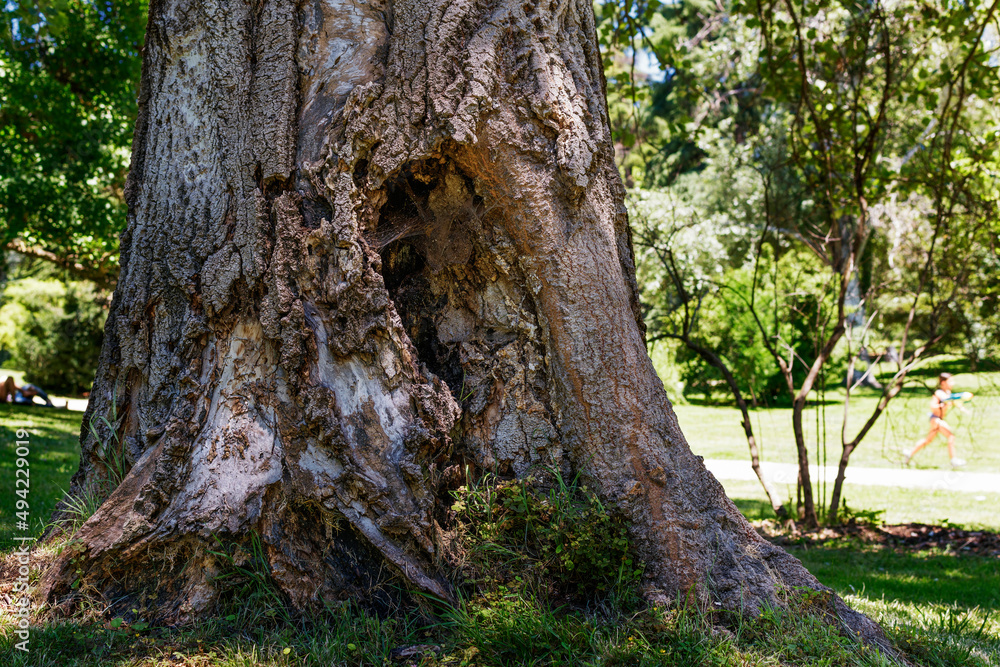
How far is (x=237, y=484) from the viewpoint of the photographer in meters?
2.75

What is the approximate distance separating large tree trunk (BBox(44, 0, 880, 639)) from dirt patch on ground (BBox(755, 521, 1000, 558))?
3.98 metres

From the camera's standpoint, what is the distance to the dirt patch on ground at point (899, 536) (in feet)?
20.7

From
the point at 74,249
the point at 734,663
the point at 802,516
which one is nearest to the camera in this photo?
the point at 734,663

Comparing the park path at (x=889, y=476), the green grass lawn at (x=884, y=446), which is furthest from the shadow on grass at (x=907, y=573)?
the park path at (x=889, y=476)

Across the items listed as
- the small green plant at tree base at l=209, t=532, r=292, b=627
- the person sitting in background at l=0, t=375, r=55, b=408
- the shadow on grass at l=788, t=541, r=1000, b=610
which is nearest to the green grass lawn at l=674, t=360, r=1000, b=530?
the shadow on grass at l=788, t=541, r=1000, b=610

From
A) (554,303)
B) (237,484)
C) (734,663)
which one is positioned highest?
(554,303)

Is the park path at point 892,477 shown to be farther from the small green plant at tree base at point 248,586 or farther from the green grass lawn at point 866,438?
the small green plant at tree base at point 248,586

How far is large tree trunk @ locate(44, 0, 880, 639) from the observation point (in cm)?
274

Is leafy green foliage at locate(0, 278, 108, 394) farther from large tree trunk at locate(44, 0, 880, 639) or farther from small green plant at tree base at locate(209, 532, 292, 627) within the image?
small green plant at tree base at locate(209, 532, 292, 627)

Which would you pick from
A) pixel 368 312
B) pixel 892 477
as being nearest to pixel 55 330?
pixel 368 312

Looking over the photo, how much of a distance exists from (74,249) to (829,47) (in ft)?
37.2

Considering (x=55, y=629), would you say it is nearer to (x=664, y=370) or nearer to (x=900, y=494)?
(x=900, y=494)

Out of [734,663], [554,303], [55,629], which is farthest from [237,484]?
[734,663]

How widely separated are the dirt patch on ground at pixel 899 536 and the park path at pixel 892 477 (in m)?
2.95
